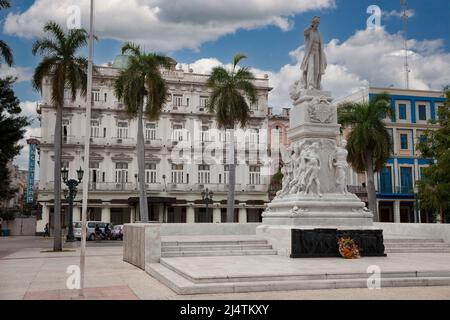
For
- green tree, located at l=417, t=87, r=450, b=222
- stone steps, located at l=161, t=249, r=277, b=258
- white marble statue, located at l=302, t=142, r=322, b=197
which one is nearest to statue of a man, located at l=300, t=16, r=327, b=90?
white marble statue, located at l=302, t=142, r=322, b=197

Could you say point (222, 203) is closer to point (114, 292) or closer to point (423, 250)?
point (423, 250)

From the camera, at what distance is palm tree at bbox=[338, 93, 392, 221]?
32812mm

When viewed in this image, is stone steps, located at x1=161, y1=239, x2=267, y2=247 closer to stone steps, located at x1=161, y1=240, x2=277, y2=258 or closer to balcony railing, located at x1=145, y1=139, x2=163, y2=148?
stone steps, located at x1=161, y1=240, x2=277, y2=258

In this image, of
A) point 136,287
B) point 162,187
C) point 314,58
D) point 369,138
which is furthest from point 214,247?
point 162,187

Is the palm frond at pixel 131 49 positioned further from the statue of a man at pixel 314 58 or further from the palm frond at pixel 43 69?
the statue of a man at pixel 314 58

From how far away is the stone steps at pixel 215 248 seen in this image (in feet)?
48.7

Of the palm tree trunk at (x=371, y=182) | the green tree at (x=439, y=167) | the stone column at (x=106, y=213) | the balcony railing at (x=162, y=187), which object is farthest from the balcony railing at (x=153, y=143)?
the green tree at (x=439, y=167)

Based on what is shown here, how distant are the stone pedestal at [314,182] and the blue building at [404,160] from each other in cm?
3534

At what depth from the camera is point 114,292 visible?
994 centimetres

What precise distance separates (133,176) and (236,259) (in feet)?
127

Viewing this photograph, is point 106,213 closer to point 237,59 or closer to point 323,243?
point 237,59

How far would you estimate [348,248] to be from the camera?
46.5ft
